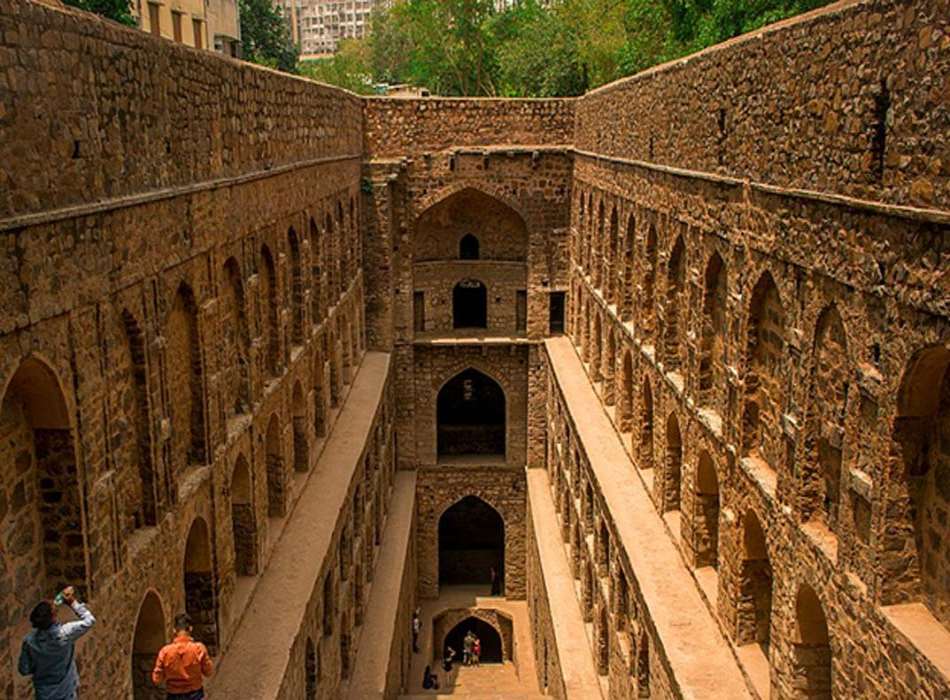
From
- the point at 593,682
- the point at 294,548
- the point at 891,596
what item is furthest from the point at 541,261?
the point at 891,596

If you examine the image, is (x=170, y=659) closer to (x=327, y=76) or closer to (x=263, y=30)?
(x=263, y=30)

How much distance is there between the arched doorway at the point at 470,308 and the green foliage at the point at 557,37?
7642 mm

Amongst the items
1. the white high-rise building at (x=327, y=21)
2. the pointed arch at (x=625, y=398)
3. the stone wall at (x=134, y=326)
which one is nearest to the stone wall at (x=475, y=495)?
the pointed arch at (x=625, y=398)

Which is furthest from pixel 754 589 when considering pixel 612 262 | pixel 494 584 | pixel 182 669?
pixel 494 584

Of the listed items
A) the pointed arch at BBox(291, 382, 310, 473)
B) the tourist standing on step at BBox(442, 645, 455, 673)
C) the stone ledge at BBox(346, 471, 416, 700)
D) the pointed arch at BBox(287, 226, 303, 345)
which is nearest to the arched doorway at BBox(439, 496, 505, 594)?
the tourist standing on step at BBox(442, 645, 455, 673)

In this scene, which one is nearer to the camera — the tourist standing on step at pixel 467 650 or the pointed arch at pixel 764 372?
the pointed arch at pixel 764 372

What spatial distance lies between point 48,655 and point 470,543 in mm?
21380

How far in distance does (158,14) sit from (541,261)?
12464mm

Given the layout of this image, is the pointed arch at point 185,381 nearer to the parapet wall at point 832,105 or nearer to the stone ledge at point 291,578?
the stone ledge at point 291,578

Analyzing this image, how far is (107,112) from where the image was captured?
7.39 meters

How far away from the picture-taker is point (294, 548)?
12.4 meters

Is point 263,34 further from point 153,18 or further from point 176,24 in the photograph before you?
point 153,18

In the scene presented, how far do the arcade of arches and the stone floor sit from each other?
2.20 m

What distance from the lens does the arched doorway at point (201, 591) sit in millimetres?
9672
